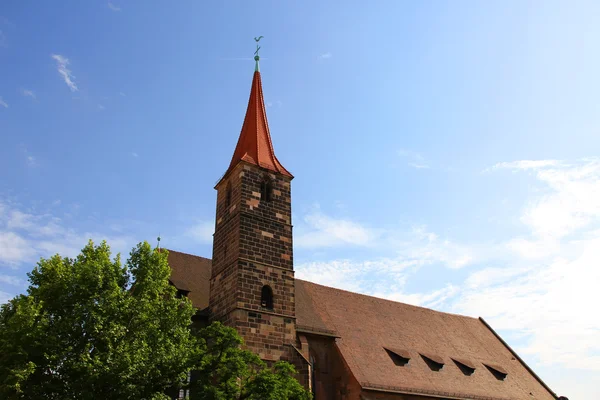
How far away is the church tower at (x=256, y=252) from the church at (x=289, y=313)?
39 mm

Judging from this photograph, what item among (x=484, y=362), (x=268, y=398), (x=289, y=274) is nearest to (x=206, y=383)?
(x=268, y=398)

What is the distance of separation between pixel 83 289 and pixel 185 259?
27.7ft

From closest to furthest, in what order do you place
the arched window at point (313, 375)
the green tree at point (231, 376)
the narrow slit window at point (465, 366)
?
the green tree at point (231, 376) < the arched window at point (313, 375) < the narrow slit window at point (465, 366)

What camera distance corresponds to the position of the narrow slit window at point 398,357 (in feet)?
83.1

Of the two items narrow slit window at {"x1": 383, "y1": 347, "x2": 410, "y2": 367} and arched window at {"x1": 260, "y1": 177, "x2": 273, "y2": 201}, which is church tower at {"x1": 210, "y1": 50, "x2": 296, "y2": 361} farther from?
narrow slit window at {"x1": 383, "y1": 347, "x2": 410, "y2": 367}

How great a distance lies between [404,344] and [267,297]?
897cm

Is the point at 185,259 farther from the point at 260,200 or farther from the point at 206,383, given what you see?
the point at 206,383

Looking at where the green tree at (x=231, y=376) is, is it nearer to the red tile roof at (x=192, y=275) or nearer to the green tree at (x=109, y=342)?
the green tree at (x=109, y=342)

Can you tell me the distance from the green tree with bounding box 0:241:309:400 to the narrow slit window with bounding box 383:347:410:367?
8963 mm

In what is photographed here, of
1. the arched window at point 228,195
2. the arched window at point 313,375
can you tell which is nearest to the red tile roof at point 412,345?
the arched window at point 313,375

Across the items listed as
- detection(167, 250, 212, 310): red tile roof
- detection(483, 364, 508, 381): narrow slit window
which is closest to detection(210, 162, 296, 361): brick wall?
detection(167, 250, 212, 310): red tile roof

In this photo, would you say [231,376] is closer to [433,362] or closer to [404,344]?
[404,344]

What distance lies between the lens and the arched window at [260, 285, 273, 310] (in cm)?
2131

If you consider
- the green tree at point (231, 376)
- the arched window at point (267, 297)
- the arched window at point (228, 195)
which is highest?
the arched window at point (228, 195)
